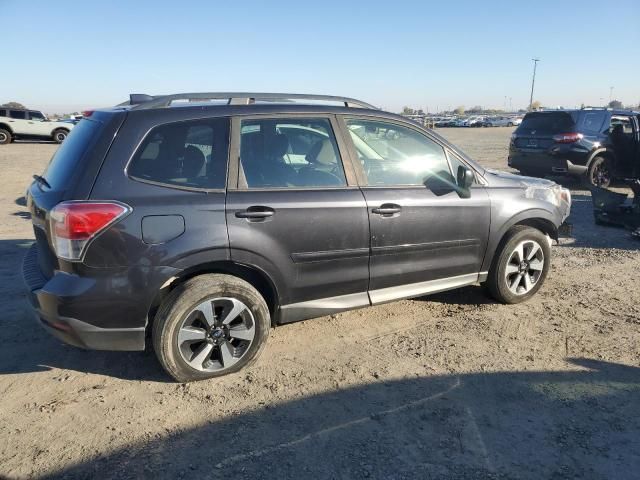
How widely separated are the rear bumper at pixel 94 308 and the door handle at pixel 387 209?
5.29 ft

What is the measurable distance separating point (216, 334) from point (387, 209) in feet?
5.02

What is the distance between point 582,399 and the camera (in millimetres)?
3037

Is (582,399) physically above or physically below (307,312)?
below

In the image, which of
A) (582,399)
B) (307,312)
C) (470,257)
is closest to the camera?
(582,399)

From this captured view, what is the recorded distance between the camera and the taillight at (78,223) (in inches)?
109

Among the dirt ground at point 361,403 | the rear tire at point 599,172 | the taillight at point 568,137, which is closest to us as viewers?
the dirt ground at point 361,403

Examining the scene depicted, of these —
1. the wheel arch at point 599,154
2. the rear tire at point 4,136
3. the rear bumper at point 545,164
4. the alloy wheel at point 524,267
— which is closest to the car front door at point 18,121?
the rear tire at point 4,136

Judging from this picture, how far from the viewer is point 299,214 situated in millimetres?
3311

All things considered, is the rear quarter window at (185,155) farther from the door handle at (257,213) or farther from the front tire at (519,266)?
the front tire at (519,266)

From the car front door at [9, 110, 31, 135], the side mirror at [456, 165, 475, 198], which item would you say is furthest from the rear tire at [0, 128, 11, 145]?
the side mirror at [456, 165, 475, 198]

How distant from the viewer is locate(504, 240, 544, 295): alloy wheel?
14.4 feet

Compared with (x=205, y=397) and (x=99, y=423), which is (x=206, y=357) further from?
(x=99, y=423)

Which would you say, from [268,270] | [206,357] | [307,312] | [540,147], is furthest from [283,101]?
[540,147]

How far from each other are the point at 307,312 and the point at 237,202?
0.96 metres
